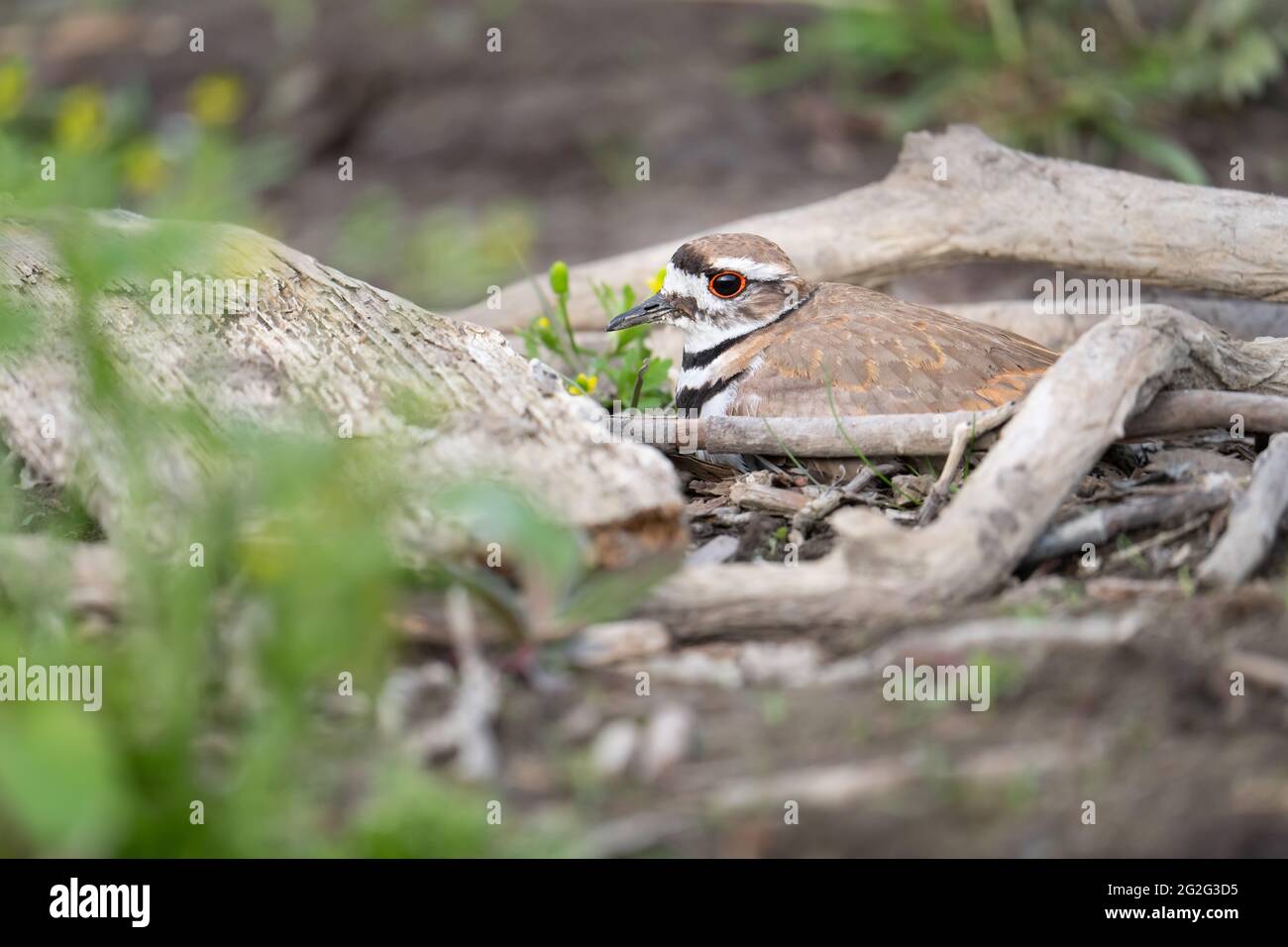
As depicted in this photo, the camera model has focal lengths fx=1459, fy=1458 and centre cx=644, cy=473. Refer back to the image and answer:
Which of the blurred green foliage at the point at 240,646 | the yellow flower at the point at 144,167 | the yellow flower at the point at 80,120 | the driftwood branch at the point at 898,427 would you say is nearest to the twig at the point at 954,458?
the driftwood branch at the point at 898,427

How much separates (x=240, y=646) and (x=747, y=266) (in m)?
2.93

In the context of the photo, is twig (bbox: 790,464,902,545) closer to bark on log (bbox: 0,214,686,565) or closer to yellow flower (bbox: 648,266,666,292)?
bark on log (bbox: 0,214,686,565)

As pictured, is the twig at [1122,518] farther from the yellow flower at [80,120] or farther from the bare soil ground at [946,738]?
the yellow flower at [80,120]

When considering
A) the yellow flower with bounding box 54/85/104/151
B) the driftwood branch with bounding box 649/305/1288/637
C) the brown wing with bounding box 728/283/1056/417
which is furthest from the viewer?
the yellow flower with bounding box 54/85/104/151

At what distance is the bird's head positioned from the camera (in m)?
5.48

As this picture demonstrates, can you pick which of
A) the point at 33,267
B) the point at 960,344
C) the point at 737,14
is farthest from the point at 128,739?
the point at 737,14

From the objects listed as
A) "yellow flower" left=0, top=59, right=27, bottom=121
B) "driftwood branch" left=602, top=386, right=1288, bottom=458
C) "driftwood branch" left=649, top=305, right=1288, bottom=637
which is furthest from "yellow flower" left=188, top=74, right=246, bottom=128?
"driftwood branch" left=649, top=305, right=1288, bottom=637

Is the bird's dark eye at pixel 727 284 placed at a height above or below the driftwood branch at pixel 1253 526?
above

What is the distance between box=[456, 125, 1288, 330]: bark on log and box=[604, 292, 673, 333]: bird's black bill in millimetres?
437

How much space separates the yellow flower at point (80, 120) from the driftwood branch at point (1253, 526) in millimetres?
6113

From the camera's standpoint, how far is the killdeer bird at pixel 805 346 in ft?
15.7

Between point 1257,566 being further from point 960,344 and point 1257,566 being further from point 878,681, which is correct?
point 960,344

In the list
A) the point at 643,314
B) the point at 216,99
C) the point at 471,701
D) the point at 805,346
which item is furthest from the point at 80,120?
the point at 471,701
